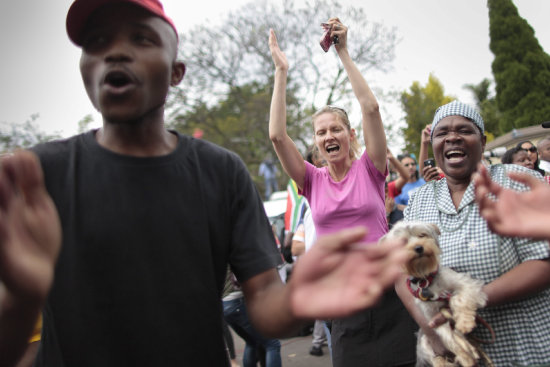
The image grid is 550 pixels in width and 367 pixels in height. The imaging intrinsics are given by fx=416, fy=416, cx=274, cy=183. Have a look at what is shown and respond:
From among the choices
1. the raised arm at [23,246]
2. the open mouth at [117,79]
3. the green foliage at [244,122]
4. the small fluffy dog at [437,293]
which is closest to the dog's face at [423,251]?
the small fluffy dog at [437,293]

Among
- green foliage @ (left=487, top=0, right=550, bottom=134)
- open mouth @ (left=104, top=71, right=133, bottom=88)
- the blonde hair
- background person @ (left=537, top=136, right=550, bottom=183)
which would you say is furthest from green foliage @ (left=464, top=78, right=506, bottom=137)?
open mouth @ (left=104, top=71, right=133, bottom=88)

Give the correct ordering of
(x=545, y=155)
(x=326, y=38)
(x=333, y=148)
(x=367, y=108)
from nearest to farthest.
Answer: (x=367, y=108)
(x=326, y=38)
(x=333, y=148)
(x=545, y=155)

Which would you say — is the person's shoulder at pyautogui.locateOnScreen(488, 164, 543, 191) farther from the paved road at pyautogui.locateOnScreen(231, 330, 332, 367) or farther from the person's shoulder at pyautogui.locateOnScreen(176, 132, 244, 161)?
the paved road at pyautogui.locateOnScreen(231, 330, 332, 367)

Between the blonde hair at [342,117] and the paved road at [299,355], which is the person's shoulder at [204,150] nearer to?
the blonde hair at [342,117]

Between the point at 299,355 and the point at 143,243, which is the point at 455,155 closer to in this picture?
the point at 143,243

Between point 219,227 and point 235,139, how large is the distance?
82.8 ft

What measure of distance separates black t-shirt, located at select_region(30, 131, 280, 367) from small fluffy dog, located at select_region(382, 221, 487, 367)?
109 centimetres

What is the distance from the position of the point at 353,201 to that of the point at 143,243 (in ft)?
5.37

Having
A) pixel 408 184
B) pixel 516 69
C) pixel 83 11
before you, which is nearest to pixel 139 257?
pixel 83 11

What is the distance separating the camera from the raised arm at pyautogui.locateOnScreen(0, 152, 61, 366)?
1.01 metres

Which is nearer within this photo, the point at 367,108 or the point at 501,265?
the point at 501,265

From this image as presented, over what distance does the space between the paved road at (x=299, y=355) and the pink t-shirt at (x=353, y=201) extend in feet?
11.1

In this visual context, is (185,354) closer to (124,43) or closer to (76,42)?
(124,43)

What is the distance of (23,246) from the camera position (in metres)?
1.03
